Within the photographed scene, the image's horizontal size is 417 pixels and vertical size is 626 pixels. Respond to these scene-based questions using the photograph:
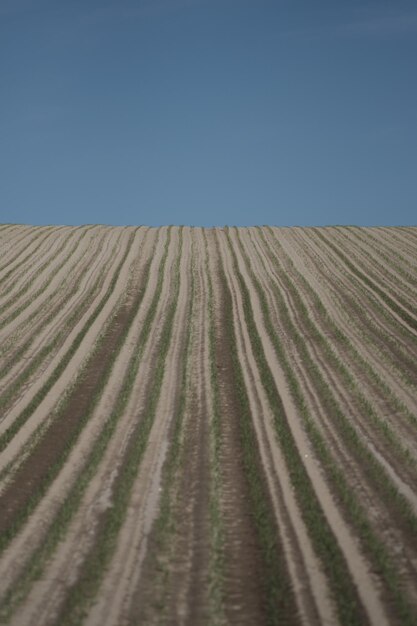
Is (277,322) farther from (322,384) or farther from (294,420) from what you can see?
(294,420)

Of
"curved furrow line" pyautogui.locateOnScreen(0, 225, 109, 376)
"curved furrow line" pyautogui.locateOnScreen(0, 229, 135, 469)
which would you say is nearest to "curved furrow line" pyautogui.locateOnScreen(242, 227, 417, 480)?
"curved furrow line" pyautogui.locateOnScreen(0, 229, 135, 469)

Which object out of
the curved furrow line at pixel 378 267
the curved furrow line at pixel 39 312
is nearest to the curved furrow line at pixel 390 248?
the curved furrow line at pixel 378 267

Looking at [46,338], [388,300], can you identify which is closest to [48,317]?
[46,338]

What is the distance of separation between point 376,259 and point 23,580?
25455mm

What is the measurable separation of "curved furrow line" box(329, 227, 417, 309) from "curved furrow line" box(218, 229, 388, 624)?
941cm

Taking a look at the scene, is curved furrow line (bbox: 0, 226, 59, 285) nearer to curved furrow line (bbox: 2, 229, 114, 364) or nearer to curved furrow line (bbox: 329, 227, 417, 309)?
curved furrow line (bbox: 2, 229, 114, 364)

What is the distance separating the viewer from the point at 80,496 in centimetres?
930

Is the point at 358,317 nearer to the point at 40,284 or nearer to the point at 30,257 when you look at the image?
the point at 40,284

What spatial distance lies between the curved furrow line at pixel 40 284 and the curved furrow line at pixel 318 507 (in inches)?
391

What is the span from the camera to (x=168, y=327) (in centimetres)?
1883

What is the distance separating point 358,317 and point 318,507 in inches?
479

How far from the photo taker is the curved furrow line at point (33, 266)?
24062 millimetres

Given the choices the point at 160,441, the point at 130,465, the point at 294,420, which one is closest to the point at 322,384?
the point at 294,420

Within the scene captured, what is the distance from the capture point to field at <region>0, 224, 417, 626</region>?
7.11m
